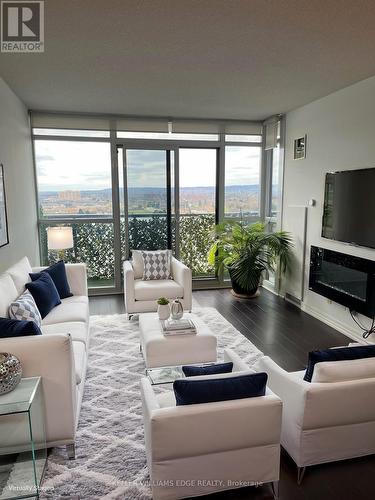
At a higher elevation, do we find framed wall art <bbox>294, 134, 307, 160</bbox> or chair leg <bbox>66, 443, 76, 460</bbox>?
framed wall art <bbox>294, 134, 307, 160</bbox>

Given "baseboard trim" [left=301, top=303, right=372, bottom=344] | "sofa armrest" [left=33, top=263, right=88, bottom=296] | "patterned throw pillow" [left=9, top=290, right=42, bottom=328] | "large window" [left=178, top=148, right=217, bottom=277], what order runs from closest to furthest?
1. "patterned throw pillow" [left=9, top=290, right=42, bottom=328]
2. "baseboard trim" [left=301, top=303, right=372, bottom=344]
3. "sofa armrest" [left=33, top=263, right=88, bottom=296]
4. "large window" [left=178, top=148, right=217, bottom=277]

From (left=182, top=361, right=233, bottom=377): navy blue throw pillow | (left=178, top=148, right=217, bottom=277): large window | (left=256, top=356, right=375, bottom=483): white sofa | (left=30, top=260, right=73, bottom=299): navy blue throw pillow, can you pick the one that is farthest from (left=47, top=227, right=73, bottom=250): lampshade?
(left=256, top=356, right=375, bottom=483): white sofa

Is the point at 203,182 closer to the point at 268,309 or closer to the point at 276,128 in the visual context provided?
the point at 276,128

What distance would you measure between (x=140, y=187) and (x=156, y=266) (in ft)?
5.16

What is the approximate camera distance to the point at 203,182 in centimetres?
616

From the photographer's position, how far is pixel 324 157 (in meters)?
4.61

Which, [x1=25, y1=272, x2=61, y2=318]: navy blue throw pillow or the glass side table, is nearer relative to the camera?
the glass side table

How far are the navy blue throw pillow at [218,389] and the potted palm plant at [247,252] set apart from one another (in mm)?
3736

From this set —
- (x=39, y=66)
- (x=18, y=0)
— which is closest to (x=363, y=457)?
(x=18, y=0)

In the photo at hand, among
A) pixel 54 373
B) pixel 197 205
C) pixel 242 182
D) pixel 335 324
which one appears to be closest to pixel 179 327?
pixel 54 373

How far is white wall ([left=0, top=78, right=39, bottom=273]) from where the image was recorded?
3.91m

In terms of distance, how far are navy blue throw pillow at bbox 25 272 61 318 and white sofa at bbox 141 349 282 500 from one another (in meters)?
1.89

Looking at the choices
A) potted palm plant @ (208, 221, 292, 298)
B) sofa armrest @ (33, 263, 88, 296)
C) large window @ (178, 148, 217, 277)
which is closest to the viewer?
sofa armrest @ (33, 263, 88, 296)

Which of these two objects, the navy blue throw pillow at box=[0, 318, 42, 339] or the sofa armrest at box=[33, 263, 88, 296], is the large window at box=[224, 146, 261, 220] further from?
the navy blue throw pillow at box=[0, 318, 42, 339]
